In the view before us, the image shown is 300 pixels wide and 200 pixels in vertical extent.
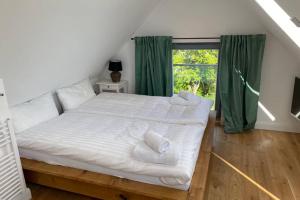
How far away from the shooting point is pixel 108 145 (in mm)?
2068

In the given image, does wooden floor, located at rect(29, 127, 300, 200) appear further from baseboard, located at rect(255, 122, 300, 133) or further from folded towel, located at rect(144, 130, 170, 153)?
folded towel, located at rect(144, 130, 170, 153)

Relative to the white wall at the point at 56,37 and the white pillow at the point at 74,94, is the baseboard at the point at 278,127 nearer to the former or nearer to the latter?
the white wall at the point at 56,37

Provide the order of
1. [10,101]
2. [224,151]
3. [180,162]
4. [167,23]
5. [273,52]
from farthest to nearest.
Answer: [167,23], [273,52], [224,151], [10,101], [180,162]

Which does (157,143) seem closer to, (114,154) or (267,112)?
(114,154)

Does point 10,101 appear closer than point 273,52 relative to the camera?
Yes

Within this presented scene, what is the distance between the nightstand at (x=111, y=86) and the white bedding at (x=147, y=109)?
37cm

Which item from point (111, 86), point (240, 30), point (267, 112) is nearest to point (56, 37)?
point (111, 86)

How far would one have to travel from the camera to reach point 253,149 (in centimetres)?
304

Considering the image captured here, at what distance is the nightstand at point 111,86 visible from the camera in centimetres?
387

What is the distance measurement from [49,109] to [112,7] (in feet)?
4.71

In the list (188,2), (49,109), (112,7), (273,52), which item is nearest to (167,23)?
(188,2)

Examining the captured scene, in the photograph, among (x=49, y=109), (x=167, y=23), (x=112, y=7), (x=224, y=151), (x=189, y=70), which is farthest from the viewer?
(x=189, y=70)

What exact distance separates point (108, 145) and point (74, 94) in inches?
Result: 54.8

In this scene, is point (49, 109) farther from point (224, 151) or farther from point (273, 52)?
point (273, 52)
